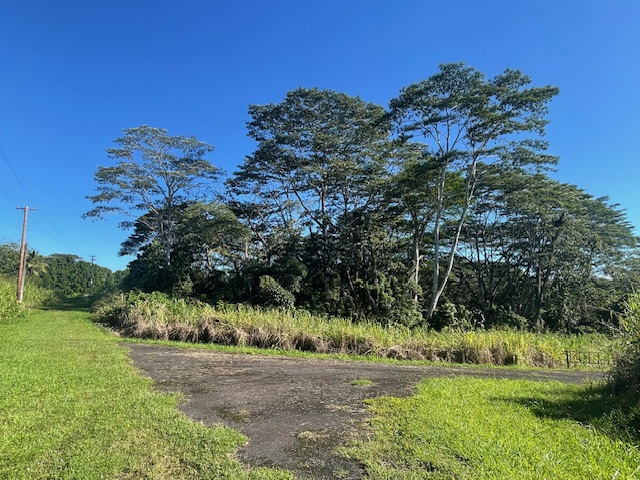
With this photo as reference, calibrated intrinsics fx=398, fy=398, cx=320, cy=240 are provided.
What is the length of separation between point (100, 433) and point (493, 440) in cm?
344

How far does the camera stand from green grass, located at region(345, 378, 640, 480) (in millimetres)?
2922

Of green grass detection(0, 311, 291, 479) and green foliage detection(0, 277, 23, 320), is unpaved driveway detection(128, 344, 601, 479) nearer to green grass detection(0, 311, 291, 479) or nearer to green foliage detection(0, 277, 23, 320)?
green grass detection(0, 311, 291, 479)

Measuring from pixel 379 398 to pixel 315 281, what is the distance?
1599 centimetres

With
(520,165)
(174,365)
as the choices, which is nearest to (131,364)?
(174,365)

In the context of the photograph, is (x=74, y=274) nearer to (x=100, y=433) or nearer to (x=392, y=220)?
(x=392, y=220)

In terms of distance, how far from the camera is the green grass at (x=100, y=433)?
9.48 ft

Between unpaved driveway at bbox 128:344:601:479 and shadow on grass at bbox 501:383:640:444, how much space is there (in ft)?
5.69

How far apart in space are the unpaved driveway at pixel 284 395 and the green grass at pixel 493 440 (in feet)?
1.20

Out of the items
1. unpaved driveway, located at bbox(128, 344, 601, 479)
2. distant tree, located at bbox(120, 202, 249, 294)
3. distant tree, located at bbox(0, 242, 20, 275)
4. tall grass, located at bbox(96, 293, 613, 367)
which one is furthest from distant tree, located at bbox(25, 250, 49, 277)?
unpaved driveway, located at bbox(128, 344, 601, 479)

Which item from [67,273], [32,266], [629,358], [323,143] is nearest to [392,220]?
[323,143]

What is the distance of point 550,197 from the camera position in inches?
829

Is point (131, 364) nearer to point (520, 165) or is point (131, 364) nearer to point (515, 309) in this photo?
point (520, 165)

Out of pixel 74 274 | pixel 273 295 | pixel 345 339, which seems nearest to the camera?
pixel 345 339

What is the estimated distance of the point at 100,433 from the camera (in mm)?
3492
